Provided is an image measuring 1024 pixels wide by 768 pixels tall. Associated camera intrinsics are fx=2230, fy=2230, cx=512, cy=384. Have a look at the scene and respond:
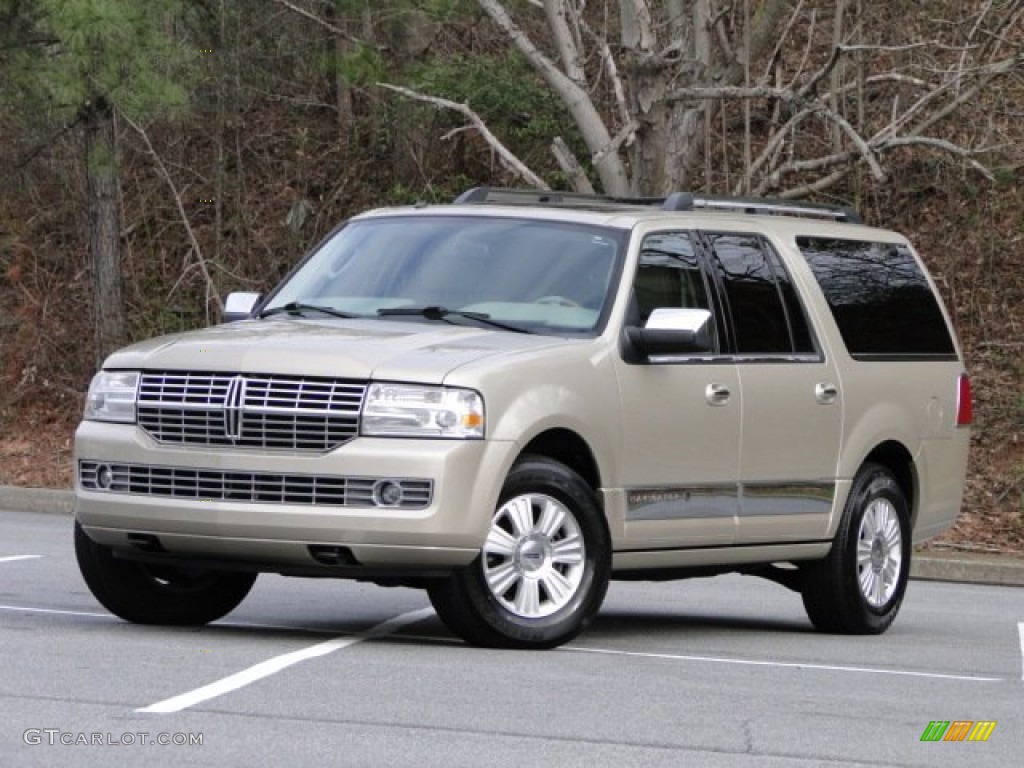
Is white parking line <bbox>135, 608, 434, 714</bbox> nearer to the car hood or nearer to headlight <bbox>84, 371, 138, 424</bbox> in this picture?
the car hood

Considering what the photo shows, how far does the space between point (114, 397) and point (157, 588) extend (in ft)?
3.41

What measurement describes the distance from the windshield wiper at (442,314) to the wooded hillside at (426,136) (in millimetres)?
8826

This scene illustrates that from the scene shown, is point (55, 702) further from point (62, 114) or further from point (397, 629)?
point (62, 114)

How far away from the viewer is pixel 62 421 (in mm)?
25734

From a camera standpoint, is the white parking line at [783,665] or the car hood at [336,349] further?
the white parking line at [783,665]

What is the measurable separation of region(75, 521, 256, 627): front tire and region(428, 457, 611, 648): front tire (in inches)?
54.2

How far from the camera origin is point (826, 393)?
1145 cm

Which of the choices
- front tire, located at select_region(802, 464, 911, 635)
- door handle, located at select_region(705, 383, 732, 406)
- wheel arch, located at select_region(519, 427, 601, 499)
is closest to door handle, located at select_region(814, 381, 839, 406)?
front tire, located at select_region(802, 464, 911, 635)

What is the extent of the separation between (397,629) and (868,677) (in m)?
2.33

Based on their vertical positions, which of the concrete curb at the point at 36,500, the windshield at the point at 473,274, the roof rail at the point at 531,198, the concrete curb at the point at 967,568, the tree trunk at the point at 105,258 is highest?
the roof rail at the point at 531,198

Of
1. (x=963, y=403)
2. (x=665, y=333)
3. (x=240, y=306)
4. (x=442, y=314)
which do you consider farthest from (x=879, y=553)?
(x=240, y=306)

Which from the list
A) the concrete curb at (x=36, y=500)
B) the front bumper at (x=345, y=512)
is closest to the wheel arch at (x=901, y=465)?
the front bumper at (x=345, y=512)

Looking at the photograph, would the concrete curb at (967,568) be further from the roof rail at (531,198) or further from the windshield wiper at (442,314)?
the windshield wiper at (442,314)

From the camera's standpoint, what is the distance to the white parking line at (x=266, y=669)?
25.0 feet
